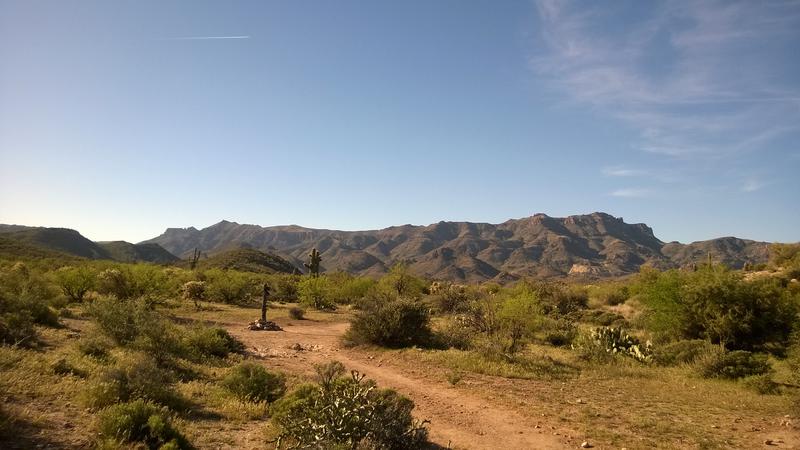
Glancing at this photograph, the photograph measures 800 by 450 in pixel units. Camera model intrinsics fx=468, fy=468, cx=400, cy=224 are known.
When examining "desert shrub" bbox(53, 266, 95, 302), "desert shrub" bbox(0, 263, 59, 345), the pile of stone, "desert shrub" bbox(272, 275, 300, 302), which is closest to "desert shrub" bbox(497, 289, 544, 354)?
the pile of stone

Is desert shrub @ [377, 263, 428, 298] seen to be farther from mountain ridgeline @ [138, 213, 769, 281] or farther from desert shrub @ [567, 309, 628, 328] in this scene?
mountain ridgeline @ [138, 213, 769, 281]

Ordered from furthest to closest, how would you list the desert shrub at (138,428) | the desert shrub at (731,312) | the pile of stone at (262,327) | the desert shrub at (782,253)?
the desert shrub at (782,253), the pile of stone at (262,327), the desert shrub at (731,312), the desert shrub at (138,428)

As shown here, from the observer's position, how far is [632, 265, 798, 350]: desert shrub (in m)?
16.7

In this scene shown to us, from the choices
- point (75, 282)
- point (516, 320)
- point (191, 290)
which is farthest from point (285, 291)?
point (516, 320)

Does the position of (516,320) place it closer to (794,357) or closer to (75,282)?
(794,357)

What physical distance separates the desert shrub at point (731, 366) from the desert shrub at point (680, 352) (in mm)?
950

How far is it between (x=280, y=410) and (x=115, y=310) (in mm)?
9477

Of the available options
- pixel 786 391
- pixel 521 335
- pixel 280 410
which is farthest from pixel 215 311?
pixel 786 391

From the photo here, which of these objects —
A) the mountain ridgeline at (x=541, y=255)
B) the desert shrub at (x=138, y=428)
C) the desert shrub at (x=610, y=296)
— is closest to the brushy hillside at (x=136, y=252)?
the mountain ridgeline at (x=541, y=255)

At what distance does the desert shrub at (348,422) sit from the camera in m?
7.00

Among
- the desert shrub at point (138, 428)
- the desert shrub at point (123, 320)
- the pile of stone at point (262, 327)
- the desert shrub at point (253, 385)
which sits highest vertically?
the desert shrub at point (123, 320)

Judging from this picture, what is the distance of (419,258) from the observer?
164125 millimetres

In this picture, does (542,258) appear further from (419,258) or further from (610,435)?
(610,435)

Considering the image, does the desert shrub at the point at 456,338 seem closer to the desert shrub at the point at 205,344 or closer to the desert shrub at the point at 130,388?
the desert shrub at the point at 205,344
